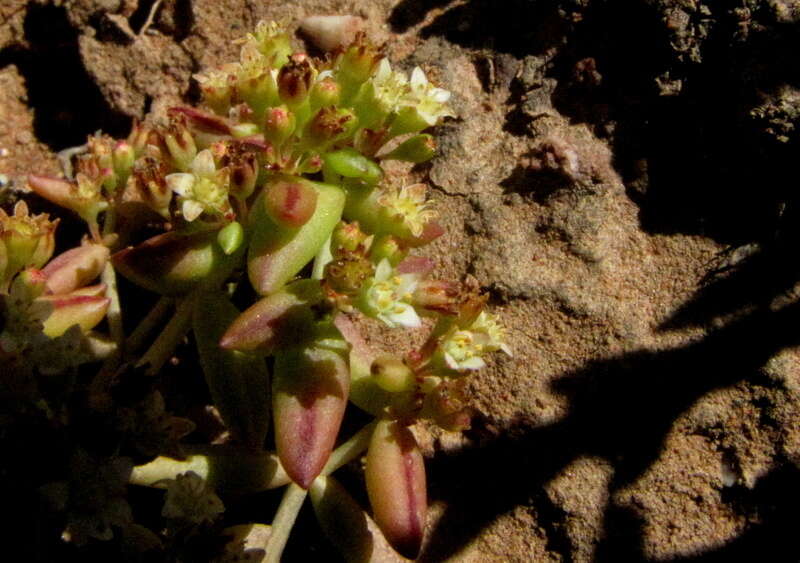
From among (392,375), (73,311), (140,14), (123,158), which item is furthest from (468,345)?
(140,14)

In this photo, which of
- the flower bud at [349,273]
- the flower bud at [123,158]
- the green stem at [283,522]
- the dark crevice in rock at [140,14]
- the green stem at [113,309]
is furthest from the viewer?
the dark crevice in rock at [140,14]

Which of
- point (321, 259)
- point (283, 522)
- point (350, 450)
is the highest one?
point (321, 259)

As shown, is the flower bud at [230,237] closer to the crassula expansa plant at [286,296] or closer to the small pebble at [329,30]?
the crassula expansa plant at [286,296]

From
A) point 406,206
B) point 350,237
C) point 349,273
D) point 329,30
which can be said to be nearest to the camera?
point 349,273

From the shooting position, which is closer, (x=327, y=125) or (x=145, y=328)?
(x=327, y=125)

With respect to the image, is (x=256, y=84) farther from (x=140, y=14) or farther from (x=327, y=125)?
(x=140, y=14)

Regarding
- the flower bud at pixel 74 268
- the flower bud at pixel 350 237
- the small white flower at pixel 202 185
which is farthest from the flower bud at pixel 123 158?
the flower bud at pixel 350 237

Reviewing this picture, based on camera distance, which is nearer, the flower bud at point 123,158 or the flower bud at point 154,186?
the flower bud at point 154,186
